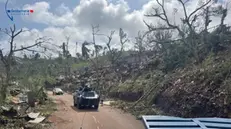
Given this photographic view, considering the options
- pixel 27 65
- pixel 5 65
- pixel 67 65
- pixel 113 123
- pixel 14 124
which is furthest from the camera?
pixel 67 65

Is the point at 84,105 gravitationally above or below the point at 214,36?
below

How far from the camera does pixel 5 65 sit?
24172 mm

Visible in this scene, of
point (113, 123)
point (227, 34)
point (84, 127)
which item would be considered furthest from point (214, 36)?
point (84, 127)

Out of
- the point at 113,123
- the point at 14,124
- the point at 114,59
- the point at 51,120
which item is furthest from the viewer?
the point at 114,59

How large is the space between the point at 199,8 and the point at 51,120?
16.4 metres

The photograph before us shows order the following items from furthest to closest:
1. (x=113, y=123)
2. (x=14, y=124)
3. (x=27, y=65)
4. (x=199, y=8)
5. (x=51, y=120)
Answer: (x=27, y=65)
(x=199, y=8)
(x=51, y=120)
(x=113, y=123)
(x=14, y=124)

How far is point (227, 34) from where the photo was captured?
2684 cm

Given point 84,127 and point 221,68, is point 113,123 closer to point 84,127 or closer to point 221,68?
point 84,127

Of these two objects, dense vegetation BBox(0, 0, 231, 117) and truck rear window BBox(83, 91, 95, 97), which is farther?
truck rear window BBox(83, 91, 95, 97)

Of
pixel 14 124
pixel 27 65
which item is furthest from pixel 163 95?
pixel 27 65

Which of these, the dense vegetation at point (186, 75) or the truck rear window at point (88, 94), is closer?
the dense vegetation at point (186, 75)

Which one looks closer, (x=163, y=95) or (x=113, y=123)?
(x=113, y=123)

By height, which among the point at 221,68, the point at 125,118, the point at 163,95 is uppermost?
the point at 221,68

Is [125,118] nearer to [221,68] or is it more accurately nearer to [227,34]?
[221,68]
